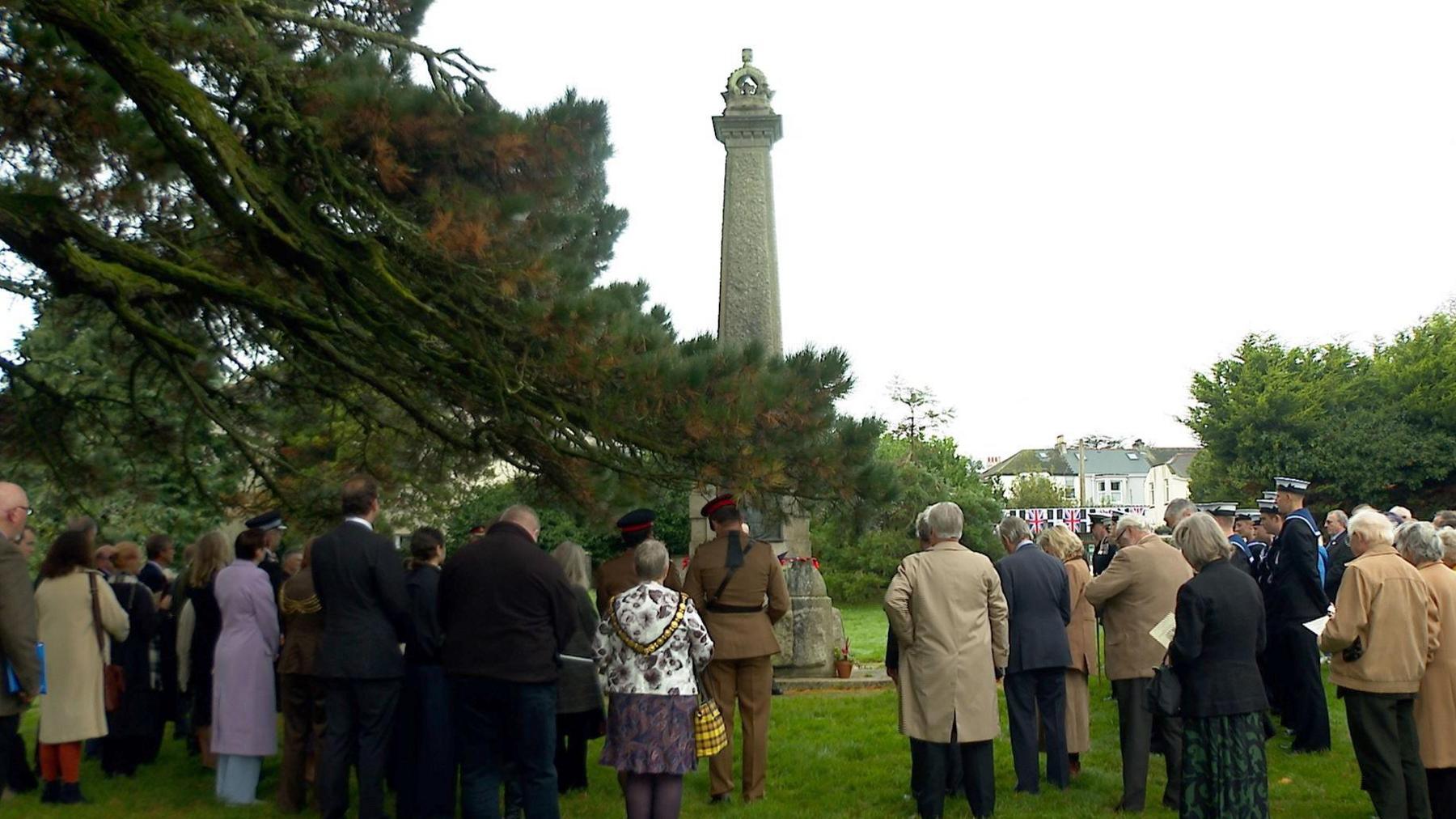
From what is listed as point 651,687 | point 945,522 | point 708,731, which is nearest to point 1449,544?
point 945,522

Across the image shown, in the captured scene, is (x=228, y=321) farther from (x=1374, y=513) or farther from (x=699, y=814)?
(x=1374, y=513)

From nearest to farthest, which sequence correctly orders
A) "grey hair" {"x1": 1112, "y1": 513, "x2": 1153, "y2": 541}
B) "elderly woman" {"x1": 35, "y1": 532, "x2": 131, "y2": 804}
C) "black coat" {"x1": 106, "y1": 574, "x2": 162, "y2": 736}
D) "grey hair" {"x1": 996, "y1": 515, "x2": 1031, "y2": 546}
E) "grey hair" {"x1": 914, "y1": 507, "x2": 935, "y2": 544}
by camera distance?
1. "grey hair" {"x1": 914, "y1": 507, "x2": 935, "y2": 544}
2. "elderly woman" {"x1": 35, "y1": 532, "x2": 131, "y2": 804}
3. "grey hair" {"x1": 1112, "y1": 513, "x2": 1153, "y2": 541}
4. "grey hair" {"x1": 996, "y1": 515, "x2": 1031, "y2": 546}
5. "black coat" {"x1": 106, "y1": 574, "x2": 162, "y2": 736}

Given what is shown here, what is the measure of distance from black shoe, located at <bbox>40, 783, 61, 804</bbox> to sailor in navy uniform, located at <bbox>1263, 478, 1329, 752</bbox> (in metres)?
8.27

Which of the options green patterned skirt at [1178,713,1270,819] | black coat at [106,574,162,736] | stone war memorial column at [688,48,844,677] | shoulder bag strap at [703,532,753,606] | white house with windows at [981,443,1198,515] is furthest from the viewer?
white house with windows at [981,443,1198,515]

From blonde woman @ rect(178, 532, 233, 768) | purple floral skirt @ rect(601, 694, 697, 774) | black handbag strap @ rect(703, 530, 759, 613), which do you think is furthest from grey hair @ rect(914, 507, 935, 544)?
blonde woman @ rect(178, 532, 233, 768)

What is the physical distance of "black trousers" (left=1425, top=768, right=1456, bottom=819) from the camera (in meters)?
6.50

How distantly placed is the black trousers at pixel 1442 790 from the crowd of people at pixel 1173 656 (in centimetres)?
1

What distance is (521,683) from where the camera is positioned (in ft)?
19.8

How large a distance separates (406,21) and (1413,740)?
312 inches

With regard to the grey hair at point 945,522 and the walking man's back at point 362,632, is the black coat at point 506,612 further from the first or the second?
the grey hair at point 945,522

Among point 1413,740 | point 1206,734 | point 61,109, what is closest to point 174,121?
point 61,109

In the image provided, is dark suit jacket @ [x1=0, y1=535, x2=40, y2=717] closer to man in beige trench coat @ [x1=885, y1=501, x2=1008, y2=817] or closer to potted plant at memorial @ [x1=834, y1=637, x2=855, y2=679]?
man in beige trench coat @ [x1=885, y1=501, x2=1008, y2=817]

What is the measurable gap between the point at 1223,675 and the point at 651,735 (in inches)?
109

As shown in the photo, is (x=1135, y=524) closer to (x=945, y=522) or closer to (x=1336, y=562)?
(x=945, y=522)
